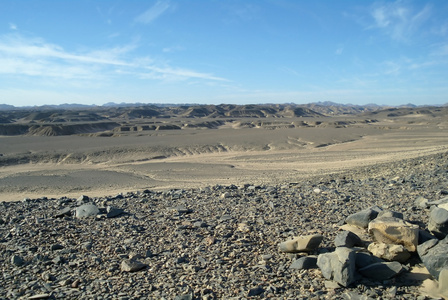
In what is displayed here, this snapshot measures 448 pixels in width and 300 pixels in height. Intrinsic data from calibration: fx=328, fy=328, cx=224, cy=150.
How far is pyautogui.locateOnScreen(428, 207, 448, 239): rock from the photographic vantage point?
563 cm

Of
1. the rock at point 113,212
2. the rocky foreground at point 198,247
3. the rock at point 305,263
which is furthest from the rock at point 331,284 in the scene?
the rock at point 113,212

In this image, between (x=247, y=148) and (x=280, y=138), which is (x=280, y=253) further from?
(x=280, y=138)

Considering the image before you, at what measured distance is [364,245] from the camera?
229 inches

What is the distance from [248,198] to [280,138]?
3892 cm

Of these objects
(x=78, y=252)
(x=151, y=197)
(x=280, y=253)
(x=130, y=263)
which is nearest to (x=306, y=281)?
(x=280, y=253)

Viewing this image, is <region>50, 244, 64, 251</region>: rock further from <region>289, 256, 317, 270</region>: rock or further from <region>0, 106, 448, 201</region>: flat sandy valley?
<region>0, 106, 448, 201</region>: flat sandy valley

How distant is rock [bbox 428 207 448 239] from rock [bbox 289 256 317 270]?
231cm

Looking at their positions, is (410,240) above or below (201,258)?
above

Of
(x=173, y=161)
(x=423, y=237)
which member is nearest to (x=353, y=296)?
(x=423, y=237)

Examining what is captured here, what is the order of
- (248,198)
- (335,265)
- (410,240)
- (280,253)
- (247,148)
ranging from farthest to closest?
1. (247,148)
2. (248,198)
3. (280,253)
4. (410,240)
5. (335,265)

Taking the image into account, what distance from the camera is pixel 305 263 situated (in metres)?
5.16

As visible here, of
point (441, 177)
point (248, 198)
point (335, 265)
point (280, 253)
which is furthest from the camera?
point (441, 177)

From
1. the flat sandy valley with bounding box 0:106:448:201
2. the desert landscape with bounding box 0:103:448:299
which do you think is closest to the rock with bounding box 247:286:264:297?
the desert landscape with bounding box 0:103:448:299

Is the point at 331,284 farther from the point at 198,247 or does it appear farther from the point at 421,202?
the point at 421,202
